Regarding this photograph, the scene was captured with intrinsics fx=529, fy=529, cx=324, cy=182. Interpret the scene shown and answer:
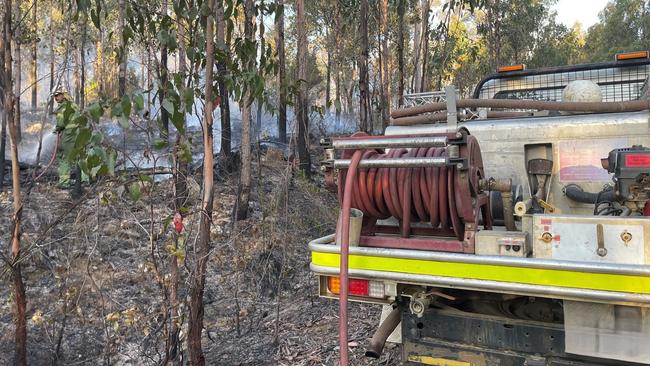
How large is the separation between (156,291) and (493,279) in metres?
4.75

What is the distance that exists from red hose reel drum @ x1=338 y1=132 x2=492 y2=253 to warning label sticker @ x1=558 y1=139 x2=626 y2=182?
25.3 inches

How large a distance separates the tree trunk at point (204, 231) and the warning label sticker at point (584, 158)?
7.69ft

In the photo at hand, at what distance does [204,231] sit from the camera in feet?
12.6

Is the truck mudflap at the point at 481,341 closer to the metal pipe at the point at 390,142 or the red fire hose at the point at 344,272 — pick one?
the red fire hose at the point at 344,272

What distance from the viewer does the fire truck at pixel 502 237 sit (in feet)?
7.57

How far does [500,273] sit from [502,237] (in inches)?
7.7

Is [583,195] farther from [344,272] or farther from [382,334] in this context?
[344,272]

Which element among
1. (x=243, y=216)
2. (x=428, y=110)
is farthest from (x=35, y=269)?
(x=428, y=110)

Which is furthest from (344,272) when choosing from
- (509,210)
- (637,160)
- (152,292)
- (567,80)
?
(152,292)

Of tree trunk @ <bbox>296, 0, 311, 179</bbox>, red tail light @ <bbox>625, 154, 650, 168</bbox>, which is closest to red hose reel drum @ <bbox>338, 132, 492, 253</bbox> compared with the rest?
red tail light @ <bbox>625, 154, 650, 168</bbox>

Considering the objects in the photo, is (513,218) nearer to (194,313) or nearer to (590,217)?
(590,217)

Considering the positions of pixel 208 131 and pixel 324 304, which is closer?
pixel 208 131

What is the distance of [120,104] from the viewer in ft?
9.97

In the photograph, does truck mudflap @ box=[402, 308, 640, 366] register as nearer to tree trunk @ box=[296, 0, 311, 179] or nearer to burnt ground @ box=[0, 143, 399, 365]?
burnt ground @ box=[0, 143, 399, 365]
